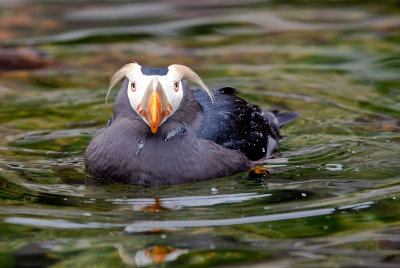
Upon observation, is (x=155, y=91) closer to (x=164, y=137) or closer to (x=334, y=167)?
(x=164, y=137)

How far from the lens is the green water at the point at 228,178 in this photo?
409cm

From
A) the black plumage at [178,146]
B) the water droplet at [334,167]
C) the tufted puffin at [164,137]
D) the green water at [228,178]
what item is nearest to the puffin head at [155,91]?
the tufted puffin at [164,137]

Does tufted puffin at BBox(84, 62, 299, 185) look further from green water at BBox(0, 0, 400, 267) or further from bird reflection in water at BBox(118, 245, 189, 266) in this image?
bird reflection in water at BBox(118, 245, 189, 266)

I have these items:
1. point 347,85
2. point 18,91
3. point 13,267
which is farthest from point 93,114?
point 13,267

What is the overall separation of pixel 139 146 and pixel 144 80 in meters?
0.45

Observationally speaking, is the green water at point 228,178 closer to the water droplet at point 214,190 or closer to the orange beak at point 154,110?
the water droplet at point 214,190

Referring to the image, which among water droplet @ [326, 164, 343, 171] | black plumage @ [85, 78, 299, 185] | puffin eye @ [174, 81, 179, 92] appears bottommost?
water droplet @ [326, 164, 343, 171]

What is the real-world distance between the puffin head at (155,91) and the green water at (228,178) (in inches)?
19.6

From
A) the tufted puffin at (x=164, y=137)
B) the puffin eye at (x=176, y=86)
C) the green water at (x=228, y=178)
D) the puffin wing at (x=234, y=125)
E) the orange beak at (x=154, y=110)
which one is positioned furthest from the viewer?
the puffin wing at (x=234, y=125)

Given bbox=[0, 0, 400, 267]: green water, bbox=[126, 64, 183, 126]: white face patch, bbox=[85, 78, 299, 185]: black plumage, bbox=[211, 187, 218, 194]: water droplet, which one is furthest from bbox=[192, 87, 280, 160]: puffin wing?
bbox=[211, 187, 218, 194]: water droplet

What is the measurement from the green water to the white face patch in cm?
54

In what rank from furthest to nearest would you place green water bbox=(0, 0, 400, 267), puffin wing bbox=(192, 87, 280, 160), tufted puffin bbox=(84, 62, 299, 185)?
puffin wing bbox=(192, 87, 280, 160) → tufted puffin bbox=(84, 62, 299, 185) → green water bbox=(0, 0, 400, 267)

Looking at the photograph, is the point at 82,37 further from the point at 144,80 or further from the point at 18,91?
the point at 144,80

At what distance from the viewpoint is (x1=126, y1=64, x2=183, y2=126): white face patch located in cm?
487
